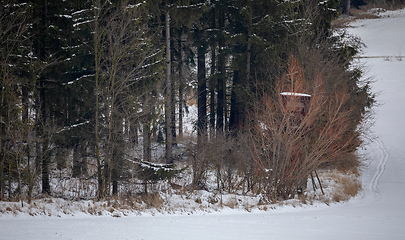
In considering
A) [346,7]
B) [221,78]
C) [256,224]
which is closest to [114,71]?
[256,224]

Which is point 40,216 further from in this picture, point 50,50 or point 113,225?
point 50,50

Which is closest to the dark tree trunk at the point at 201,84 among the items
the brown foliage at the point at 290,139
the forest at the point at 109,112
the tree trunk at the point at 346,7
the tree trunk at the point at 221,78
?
the tree trunk at the point at 221,78

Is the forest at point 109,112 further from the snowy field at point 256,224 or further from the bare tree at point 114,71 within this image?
the snowy field at point 256,224

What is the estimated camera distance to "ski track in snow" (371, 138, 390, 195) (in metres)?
22.3

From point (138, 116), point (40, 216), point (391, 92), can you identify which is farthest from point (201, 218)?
point (391, 92)

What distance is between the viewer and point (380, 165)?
1055 inches

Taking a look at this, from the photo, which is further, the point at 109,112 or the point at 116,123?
the point at 116,123

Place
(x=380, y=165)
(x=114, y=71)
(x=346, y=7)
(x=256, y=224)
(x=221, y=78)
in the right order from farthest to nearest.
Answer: (x=346, y=7) < (x=380, y=165) < (x=221, y=78) < (x=114, y=71) < (x=256, y=224)

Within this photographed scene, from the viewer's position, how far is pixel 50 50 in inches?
643

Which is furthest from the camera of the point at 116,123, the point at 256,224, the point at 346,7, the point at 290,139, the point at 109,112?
the point at 346,7

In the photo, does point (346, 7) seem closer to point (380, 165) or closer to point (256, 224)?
point (380, 165)

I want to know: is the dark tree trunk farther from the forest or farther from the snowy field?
the snowy field

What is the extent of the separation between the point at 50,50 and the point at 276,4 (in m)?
12.6

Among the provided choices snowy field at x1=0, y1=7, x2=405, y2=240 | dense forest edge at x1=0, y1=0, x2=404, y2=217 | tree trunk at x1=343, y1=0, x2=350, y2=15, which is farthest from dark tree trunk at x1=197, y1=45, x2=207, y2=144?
tree trunk at x1=343, y1=0, x2=350, y2=15
